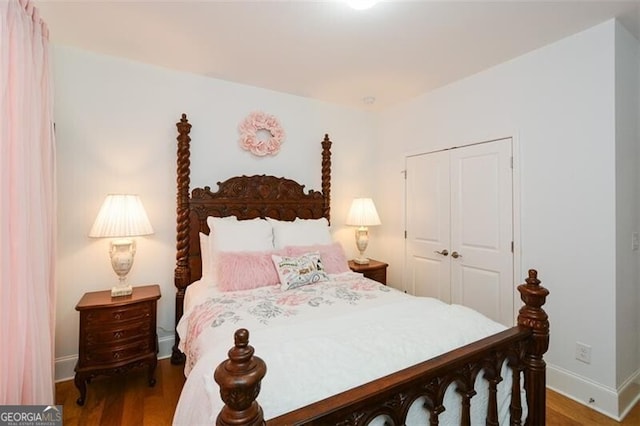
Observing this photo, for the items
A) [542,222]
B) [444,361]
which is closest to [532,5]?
[542,222]

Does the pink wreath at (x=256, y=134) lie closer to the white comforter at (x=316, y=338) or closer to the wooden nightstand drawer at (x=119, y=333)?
the white comforter at (x=316, y=338)

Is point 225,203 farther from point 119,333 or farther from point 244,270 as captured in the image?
point 119,333

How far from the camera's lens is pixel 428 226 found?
3275 millimetres

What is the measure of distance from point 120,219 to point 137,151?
0.70 metres

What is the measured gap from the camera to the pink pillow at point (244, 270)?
85.5 inches

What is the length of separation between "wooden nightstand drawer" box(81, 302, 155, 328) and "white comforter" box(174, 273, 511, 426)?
45 cm

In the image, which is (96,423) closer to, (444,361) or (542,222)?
(444,361)

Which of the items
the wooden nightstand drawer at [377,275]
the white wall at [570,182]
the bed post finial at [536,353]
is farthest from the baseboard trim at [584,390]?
the wooden nightstand drawer at [377,275]

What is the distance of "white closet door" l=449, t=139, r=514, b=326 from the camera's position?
2594 millimetres

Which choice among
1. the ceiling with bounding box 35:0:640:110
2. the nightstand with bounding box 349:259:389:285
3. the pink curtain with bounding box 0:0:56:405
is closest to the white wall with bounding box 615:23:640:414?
the ceiling with bounding box 35:0:640:110

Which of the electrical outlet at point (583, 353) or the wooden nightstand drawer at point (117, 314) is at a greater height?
the wooden nightstand drawer at point (117, 314)

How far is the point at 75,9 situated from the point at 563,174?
3530 millimetres

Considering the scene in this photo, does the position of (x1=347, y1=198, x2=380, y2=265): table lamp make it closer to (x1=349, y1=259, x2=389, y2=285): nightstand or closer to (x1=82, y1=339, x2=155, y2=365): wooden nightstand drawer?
(x1=349, y1=259, x2=389, y2=285): nightstand

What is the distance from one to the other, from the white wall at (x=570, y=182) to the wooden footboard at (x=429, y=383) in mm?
1139
